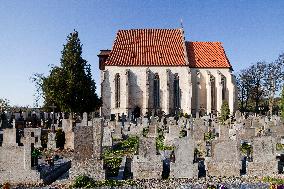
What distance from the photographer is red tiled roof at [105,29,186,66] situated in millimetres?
49166

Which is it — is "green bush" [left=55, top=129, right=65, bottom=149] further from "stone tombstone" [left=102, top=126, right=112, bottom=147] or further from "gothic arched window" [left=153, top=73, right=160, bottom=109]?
"gothic arched window" [left=153, top=73, right=160, bottom=109]

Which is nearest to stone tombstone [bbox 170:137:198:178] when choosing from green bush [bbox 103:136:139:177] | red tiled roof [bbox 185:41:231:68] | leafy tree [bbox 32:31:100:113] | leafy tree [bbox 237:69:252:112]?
green bush [bbox 103:136:139:177]

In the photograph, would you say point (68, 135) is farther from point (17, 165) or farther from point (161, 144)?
point (17, 165)

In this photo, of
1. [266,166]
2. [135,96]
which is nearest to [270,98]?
[135,96]

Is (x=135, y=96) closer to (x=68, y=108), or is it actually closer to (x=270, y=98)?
(x=68, y=108)

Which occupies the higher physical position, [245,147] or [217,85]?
[217,85]

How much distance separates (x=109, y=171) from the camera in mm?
14242

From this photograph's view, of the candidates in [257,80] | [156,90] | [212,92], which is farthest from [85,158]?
[257,80]

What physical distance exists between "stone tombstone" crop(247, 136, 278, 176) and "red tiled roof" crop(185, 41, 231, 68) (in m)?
37.0

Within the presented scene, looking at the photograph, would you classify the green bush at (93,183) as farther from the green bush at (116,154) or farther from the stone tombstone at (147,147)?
the stone tombstone at (147,147)

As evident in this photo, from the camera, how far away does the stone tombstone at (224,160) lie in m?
13.5

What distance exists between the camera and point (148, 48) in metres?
50.3

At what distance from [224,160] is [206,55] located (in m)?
39.0

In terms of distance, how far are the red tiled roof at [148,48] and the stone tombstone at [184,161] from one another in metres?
35.6
